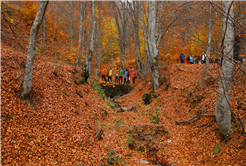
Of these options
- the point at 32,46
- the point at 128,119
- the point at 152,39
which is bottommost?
the point at 128,119

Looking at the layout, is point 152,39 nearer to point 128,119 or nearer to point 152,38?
point 152,38

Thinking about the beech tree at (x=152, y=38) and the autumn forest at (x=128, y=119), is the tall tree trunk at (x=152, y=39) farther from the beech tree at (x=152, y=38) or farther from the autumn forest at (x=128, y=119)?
the autumn forest at (x=128, y=119)

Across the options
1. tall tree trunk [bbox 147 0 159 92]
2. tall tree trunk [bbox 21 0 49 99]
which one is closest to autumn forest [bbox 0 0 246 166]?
tall tree trunk [bbox 21 0 49 99]

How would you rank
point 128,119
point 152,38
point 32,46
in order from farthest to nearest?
1. point 152,38
2. point 128,119
3. point 32,46

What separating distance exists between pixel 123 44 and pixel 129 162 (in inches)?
664

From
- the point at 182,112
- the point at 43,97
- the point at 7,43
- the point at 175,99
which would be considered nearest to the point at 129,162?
the point at 43,97

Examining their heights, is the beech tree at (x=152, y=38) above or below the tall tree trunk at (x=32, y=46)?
above

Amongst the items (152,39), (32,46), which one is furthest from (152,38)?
(32,46)

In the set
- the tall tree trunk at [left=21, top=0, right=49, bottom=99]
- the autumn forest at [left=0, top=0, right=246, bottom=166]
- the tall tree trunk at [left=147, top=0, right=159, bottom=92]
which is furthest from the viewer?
the tall tree trunk at [left=147, top=0, right=159, bottom=92]

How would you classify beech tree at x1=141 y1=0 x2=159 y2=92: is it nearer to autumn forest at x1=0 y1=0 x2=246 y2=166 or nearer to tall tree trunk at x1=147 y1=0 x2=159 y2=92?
tall tree trunk at x1=147 y1=0 x2=159 y2=92

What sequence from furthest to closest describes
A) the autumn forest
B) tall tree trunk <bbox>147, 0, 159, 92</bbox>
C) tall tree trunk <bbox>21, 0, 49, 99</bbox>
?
tall tree trunk <bbox>147, 0, 159, 92</bbox> < tall tree trunk <bbox>21, 0, 49, 99</bbox> < the autumn forest

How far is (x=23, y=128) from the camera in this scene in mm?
3754

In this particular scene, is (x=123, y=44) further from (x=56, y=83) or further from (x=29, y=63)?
(x=29, y=63)

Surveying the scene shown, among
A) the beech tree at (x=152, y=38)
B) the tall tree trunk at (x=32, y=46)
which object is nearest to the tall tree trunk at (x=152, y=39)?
the beech tree at (x=152, y=38)
